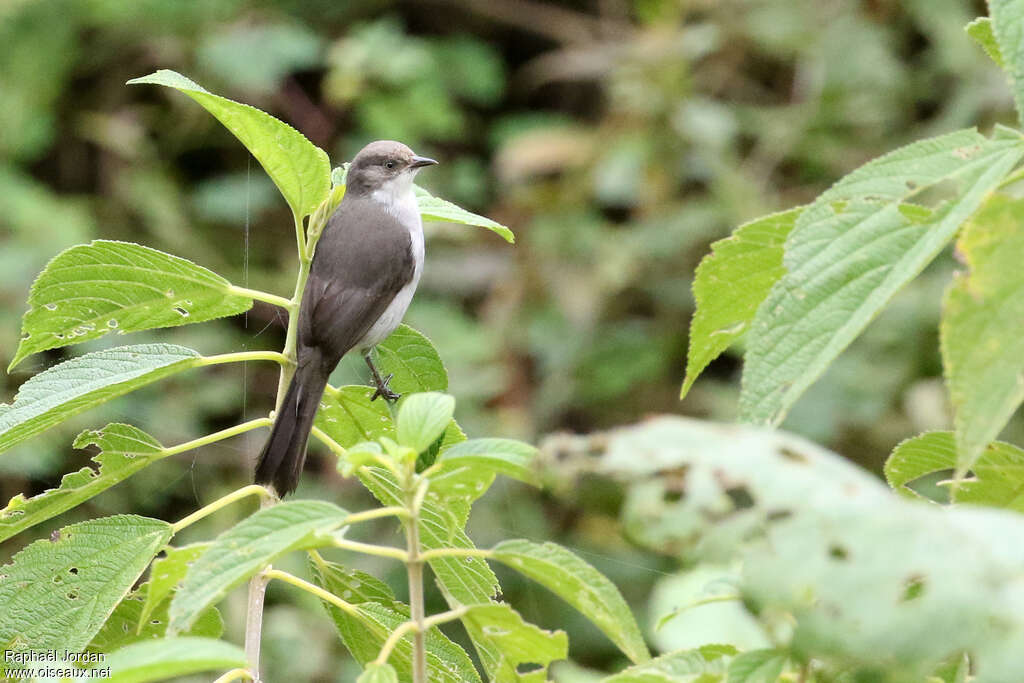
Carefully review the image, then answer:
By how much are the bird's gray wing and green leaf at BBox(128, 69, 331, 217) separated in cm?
74

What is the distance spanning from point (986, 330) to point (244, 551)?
26.2 inches

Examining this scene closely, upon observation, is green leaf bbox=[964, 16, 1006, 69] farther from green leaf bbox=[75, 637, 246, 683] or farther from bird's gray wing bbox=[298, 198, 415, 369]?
bird's gray wing bbox=[298, 198, 415, 369]

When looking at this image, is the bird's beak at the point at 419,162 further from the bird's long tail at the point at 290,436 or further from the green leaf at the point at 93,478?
the green leaf at the point at 93,478

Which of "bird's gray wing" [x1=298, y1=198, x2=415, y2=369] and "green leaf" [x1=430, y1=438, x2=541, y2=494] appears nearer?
"green leaf" [x1=430, y1=438, x2=541, y2=494]

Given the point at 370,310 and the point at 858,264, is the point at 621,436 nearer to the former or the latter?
the point at 858,264

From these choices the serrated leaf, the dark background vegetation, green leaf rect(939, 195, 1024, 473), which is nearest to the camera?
green leaf rect(939, 195, 1024, 473)

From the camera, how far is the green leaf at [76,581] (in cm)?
139

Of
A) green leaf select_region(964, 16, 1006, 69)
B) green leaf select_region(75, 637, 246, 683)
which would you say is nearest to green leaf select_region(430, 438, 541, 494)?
green leaf select_region(75, 637, 246, 683)

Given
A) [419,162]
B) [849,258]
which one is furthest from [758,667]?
[419,162]

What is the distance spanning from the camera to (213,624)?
57.5 inches

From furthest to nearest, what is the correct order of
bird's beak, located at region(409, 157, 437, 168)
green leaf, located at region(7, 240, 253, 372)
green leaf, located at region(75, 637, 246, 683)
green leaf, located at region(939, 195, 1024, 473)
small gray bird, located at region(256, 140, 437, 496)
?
bird's beak, located at region(409, 157, 437, 168)
small gray bird, located at region(256, 140, 437, 496)
green leaf, located at region(7, 240, 253, 372)
green leaf, located at region(939, 195, 1024, 473)
green leaf, located at region(75, 637, 246, 683)

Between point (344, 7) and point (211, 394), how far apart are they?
2587 mm

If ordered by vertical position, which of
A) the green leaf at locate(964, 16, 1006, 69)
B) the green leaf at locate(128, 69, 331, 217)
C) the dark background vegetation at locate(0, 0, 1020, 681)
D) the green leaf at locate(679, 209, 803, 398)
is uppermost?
the green leaf at locate(964, 16, 1006, 69)

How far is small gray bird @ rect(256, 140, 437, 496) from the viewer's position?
2.26 meters
